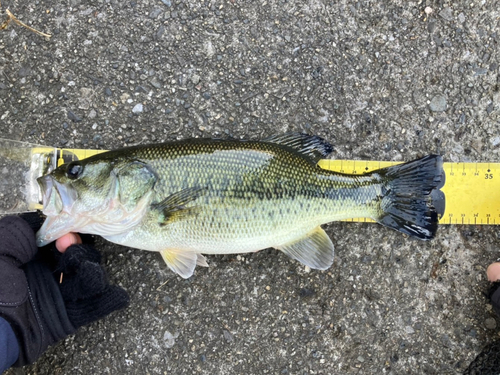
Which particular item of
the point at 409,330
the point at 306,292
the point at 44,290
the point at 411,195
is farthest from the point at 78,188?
the point at 409,330

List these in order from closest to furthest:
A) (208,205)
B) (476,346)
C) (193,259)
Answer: (208,205)
(193,259)
(476,346)

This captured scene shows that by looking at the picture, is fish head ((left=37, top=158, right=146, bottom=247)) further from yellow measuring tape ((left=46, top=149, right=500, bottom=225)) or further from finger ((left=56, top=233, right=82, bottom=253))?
yellow measuring tape ((left=46, top=149, right=500, bottom=225))

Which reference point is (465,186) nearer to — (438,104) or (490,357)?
(438,104)

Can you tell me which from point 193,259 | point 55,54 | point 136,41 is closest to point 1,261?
point 193,259

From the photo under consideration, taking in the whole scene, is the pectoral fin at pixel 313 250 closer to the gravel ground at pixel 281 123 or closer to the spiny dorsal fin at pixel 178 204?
the gravel ground at pixel 281 123

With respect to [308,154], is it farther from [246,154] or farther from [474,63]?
[474,63]

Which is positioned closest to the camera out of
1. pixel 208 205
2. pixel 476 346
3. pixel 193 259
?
pixel 208 205
